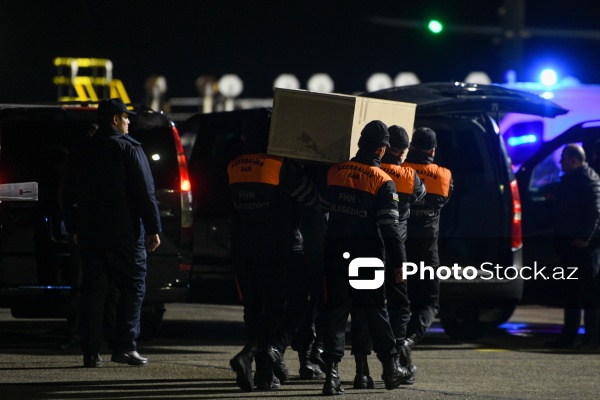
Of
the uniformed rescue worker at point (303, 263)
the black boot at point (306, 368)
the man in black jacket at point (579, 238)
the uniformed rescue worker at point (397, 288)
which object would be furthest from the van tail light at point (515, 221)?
the uniformed rescue worker at point (303, 263)

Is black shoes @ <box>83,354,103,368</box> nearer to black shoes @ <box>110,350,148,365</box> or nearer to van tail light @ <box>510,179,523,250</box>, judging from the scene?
black shoes @ <box>110,350,148,365</box>

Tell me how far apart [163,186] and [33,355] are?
157 centimetres

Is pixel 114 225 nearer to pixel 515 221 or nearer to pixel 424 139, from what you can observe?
pixel 424 139

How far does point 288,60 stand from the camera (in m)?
74.6

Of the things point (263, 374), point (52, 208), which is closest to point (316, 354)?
point (263, 374)

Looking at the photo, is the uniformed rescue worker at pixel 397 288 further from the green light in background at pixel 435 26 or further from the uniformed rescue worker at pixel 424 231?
the green light in background at pixel 435 26

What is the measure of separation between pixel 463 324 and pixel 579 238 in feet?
4.26

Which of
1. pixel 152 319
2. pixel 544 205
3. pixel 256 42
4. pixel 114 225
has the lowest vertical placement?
pixel 152 319

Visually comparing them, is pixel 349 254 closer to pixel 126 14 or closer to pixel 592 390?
pixel 592 390

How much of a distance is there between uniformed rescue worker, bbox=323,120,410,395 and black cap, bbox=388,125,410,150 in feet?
1.54

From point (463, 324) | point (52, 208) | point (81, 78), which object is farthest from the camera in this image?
point (81, 78)

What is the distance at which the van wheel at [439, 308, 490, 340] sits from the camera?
12.5 metres

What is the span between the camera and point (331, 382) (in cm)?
848

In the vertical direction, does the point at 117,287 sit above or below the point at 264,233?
below
